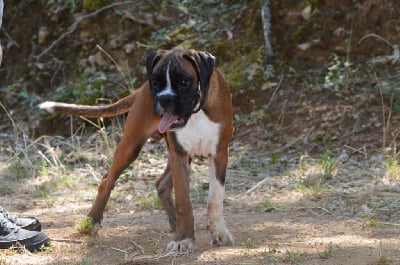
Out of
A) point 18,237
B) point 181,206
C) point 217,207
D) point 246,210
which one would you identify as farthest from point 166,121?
point 246,210

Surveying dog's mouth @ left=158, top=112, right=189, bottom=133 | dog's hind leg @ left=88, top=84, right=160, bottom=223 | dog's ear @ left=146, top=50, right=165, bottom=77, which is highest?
dog's ear @ left=146, top=50, right=165, bottom=77

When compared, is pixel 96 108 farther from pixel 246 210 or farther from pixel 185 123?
pixel 246 210

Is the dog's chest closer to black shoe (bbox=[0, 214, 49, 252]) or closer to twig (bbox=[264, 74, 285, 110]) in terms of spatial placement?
black shoe (bbox=[0, 214, 49, 252])

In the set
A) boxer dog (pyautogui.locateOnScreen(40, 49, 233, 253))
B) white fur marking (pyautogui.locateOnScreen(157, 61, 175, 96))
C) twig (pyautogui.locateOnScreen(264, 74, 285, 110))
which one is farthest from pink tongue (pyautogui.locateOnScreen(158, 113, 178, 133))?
twig (pyautogui.locateOnScreen(264, 74, 285, 110))

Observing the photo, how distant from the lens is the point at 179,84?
4.27 meters

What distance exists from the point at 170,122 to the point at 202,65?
1.33ft

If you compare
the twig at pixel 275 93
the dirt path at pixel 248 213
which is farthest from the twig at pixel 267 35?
the dirt path at pixel 248 213

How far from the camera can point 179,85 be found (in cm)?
427

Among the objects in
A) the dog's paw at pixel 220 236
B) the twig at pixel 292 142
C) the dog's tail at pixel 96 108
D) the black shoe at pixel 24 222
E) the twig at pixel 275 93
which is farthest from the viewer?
the twig at pixel 275 93

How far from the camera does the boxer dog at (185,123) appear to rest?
14.0 ft

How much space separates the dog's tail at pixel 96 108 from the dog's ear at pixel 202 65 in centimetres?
105

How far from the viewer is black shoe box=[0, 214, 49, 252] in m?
4.55

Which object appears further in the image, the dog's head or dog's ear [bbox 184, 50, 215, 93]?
dog's ear [bbox 184, 50, 215, 93]

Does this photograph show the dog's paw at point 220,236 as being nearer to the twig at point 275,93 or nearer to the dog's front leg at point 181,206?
the dog's front leg at point 181,206
